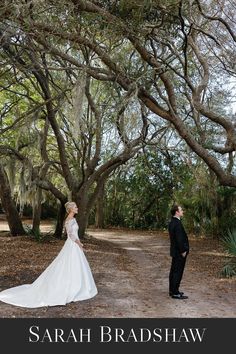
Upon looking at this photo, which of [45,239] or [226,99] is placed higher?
[226,99]

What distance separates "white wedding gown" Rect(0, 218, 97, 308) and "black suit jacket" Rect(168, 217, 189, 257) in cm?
145

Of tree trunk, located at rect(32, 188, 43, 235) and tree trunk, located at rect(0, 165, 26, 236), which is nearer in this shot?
tree trunk, located at rect(0, 165, 26, 236)

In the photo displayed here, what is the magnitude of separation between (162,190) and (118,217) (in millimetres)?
3436

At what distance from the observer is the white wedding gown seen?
7043 mm

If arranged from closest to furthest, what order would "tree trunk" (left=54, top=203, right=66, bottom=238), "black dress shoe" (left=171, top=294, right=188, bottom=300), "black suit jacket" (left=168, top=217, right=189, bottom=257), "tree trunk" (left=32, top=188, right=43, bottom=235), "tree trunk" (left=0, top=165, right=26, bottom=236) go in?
"black suit jacket" (left=168, top=217, right=189, bottom=257), "black dress shoe" (left=171, top=294, right=188, bottom=300), "tree trunk" (left=0, top=165, right=26, bottom=236), "tree trunk" (left=32, top=188, right=43, bottom=235), "tree trunk" (left=54, top=203, right=66, bottom=238)

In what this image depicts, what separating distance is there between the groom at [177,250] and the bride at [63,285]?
129 cm

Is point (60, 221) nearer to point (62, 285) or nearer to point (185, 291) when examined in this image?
point (185, 291)

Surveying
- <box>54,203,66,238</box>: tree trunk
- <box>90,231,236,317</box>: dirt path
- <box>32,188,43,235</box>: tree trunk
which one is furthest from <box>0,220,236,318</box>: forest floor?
<box>54,203,66,238</box>: tree trunk

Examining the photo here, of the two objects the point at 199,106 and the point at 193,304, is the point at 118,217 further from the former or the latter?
the point at 193,304

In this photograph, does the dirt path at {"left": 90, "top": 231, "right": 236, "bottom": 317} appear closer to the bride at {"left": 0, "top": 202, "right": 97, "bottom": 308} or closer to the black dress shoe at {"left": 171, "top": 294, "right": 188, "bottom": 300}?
the black dress shoe at {"left": 171, "top": 294, "right": 188, "bottom": 300}

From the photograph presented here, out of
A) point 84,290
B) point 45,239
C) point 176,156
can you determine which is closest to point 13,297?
point 84,290

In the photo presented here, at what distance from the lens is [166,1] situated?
30.2 feet

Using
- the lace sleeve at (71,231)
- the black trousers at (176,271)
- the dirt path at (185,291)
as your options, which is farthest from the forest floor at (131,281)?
the lace sleeve at (71,231)

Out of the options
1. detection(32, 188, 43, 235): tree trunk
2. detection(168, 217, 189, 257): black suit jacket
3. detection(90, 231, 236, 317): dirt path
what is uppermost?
detection(32, 188, 43, 235): tree trunk
